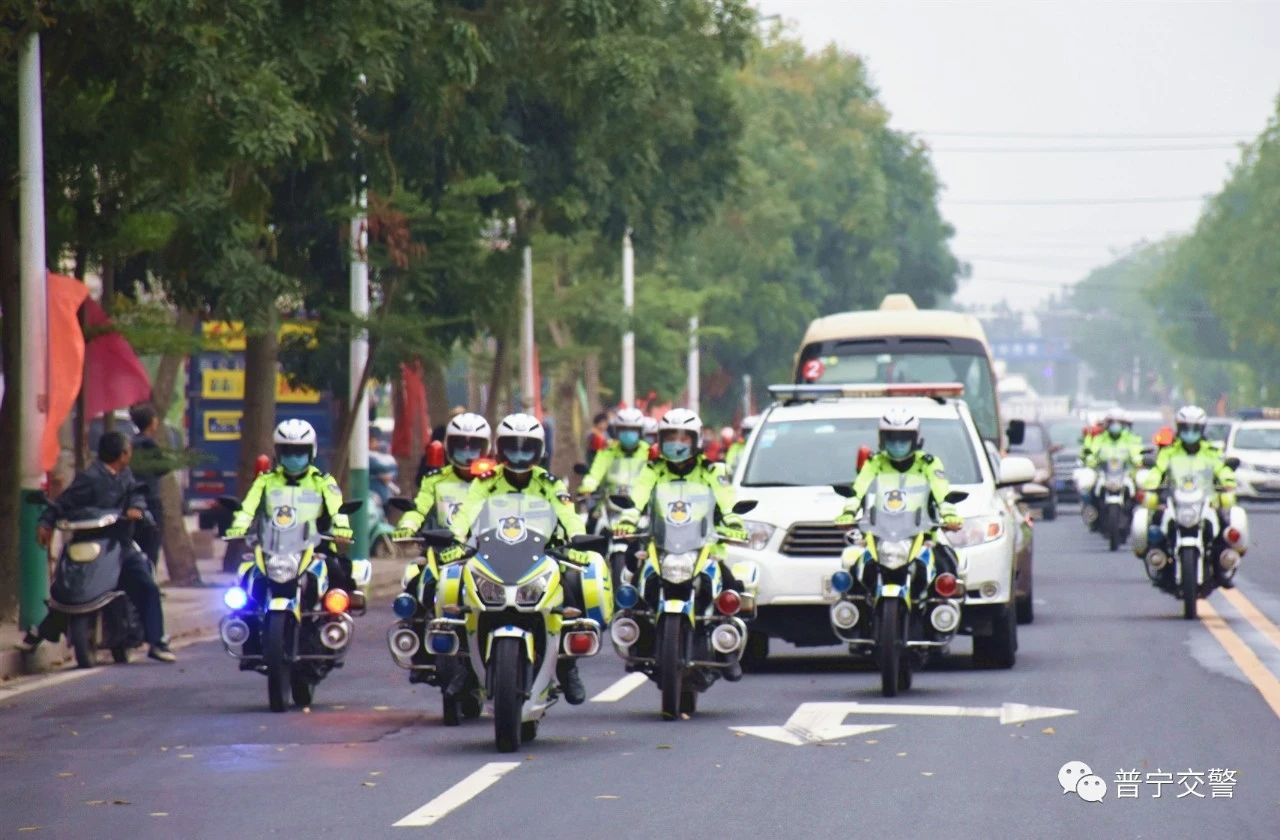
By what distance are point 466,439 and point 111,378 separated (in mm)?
9384

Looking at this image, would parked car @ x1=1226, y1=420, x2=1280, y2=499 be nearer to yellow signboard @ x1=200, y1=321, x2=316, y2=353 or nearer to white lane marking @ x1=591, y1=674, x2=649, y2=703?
yellow signboard @ x1=200, y1=321, x2=316, y2=353

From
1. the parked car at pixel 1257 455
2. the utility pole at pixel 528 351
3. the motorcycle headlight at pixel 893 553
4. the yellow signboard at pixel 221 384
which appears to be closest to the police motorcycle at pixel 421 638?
the motorcycle headlight at pixel 893 553

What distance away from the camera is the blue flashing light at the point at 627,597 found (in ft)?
47.8

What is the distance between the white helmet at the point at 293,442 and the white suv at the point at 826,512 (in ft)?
9.21

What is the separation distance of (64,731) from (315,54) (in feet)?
27.1

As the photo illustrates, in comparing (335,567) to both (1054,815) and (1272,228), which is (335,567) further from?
(1272,228)

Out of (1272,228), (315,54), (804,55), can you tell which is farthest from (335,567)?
(1272,228)

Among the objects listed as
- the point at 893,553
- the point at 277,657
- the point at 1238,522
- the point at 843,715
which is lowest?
the point at 843,715

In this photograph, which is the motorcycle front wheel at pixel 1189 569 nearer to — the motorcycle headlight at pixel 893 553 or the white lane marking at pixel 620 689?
the white lane marking at pixel 620 689

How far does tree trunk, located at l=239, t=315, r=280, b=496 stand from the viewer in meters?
29.0

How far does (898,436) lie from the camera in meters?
16.3

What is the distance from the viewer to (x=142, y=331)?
Result: 22688 millimetres

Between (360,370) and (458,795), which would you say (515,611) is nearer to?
(458,795)

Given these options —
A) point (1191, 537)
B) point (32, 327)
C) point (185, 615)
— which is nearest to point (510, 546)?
point (32, 327)
